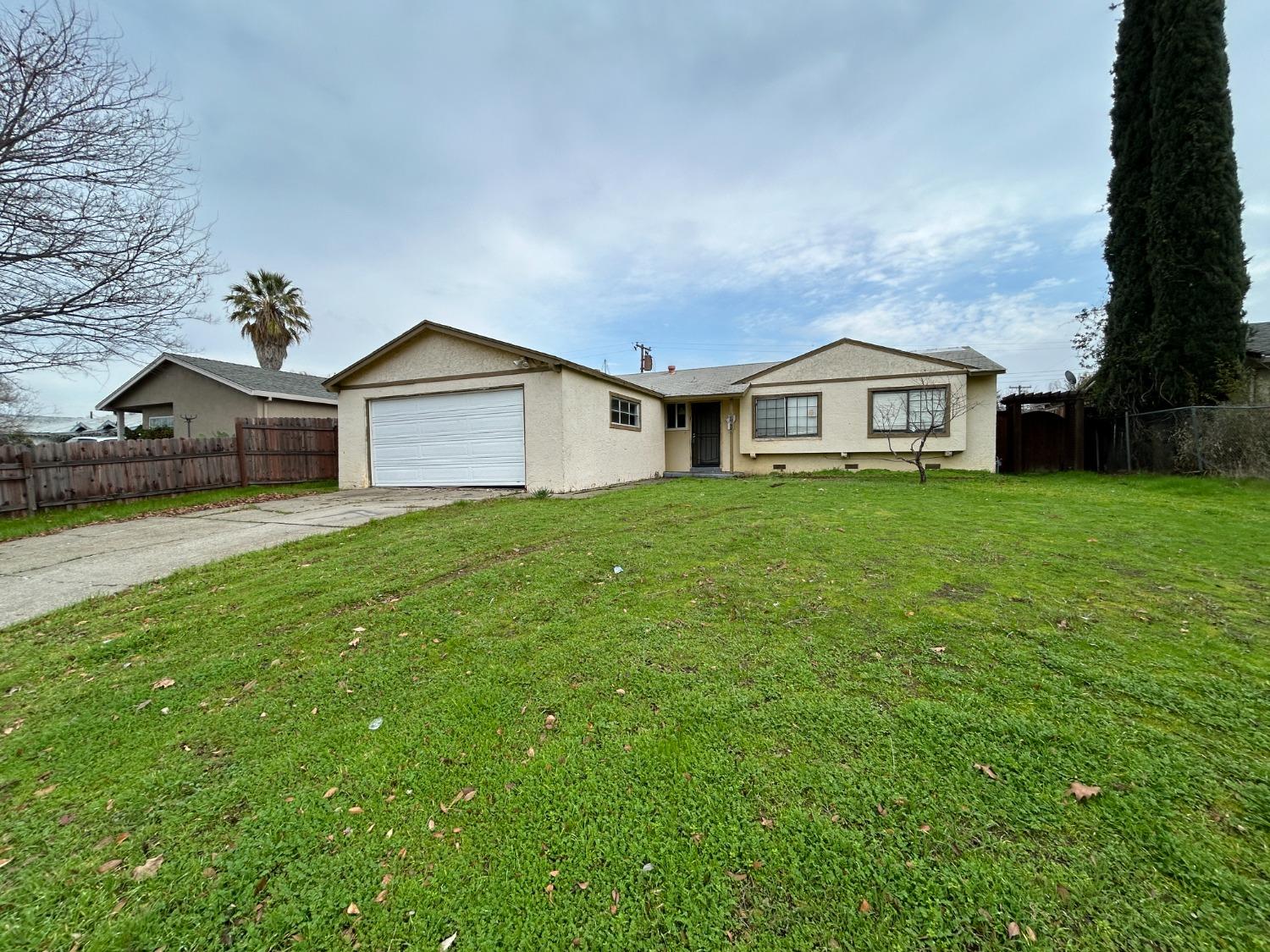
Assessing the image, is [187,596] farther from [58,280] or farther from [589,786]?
[58,280]

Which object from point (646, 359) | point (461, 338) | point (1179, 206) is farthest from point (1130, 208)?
point (646, 359)

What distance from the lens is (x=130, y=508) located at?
10266mm

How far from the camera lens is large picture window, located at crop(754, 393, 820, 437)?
48.4 ft

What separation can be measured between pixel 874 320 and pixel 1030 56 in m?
12.3

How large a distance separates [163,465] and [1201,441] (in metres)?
22.8

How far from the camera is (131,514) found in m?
9.55

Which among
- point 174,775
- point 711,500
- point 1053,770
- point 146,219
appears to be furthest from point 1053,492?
point 146,219

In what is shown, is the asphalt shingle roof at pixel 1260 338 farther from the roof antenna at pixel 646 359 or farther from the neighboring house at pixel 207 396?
the neighboring house at pixel 207 396

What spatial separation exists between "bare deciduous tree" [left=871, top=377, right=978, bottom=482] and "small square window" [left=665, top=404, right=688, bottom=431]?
18.8 ft

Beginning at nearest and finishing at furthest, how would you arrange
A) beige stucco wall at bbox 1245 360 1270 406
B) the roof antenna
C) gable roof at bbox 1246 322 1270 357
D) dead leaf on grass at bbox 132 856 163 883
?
dead leaf on grass at bbox 132 856 163 883 → beige stucco wall at bbox 1245 360 1270 406 → gable roof at bbox 1246 322 1270 357 → the roof antenna

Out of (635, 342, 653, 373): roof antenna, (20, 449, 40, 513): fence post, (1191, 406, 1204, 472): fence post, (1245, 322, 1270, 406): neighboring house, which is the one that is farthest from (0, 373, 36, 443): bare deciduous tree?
(1245, 322, 1270, 406): neighboring house

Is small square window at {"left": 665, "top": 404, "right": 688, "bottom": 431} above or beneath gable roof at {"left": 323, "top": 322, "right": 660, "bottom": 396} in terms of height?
beneath

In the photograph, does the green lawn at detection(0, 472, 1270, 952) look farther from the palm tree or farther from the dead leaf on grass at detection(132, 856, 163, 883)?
the palm tree

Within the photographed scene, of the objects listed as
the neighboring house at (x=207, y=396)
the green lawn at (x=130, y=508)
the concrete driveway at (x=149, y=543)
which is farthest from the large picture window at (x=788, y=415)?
the neighboring house at (x=207, y=396)
